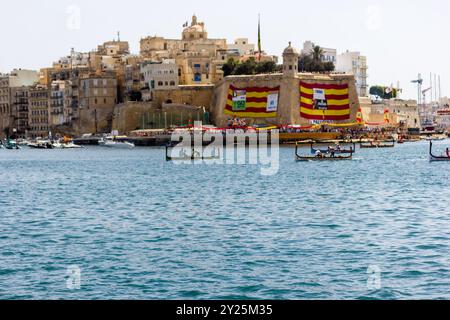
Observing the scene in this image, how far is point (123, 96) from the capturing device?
107812 millimetres

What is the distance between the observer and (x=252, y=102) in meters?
93.2

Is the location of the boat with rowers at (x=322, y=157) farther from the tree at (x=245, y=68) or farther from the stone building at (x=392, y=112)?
the stone building at (x=392, y=112)

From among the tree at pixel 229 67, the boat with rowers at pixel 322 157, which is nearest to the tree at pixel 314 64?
the tree at pixel 229 67

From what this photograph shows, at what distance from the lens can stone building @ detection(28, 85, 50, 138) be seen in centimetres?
12188

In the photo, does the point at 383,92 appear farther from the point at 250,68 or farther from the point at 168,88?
the point at 168,88

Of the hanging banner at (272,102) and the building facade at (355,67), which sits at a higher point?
the building facade at (355,67)

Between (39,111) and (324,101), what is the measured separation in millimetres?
49551

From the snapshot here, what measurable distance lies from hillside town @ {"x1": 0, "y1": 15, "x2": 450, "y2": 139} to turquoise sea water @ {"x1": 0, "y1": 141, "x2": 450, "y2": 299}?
5302 cm

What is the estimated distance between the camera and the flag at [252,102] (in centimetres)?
9262

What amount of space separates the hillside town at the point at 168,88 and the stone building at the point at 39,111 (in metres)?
0.15

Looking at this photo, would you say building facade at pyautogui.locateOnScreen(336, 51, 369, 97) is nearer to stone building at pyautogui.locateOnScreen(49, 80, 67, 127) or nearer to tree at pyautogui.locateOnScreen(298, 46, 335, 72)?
tree at pyautogui.locateOnScreen(298, 46, 335, 72)

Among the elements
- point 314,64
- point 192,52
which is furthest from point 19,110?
point 314,64

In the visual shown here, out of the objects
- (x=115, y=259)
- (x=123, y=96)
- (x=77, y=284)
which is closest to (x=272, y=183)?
(x=115, y=259)
